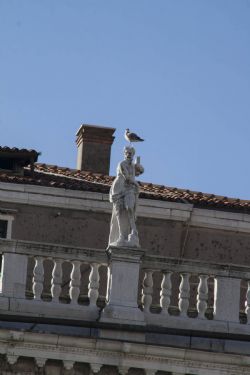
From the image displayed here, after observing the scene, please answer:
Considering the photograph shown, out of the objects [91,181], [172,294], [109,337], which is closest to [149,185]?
[91,181]

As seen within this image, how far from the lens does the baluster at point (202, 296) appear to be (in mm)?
36594

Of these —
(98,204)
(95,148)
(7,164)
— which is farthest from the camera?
(95,148)

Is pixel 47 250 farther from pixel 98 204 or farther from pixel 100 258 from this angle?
pixel 98 204

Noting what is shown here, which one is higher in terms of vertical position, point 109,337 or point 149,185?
point 149,185

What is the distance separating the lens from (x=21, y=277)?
36219 millimetres

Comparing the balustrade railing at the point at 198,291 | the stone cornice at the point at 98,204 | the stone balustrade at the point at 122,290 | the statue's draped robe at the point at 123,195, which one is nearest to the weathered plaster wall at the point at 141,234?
the stone cornice at the point at 98,204

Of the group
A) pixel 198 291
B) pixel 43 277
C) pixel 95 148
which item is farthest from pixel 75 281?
pixel 95 148

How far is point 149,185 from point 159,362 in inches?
250

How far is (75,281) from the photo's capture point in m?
36.3

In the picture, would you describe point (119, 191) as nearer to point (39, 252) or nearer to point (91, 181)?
point (39, 252)

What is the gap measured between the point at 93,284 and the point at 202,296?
1.52 m

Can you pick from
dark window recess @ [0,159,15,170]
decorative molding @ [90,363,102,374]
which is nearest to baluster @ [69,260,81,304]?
decorative molding @ [90,363,102,374]

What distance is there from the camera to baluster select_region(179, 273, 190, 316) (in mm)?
36469

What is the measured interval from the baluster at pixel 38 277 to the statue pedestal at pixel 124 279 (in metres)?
0.91
